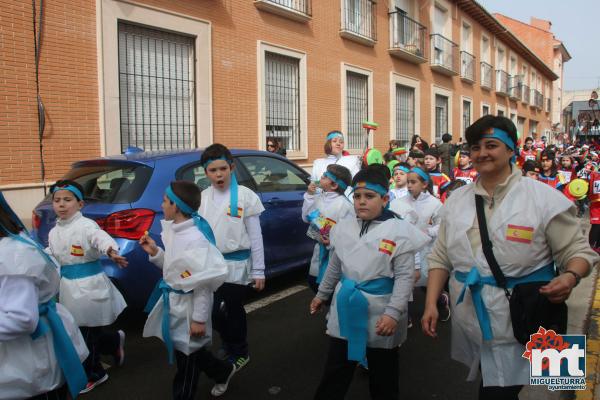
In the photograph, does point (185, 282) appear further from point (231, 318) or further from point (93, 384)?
point (93, 384)

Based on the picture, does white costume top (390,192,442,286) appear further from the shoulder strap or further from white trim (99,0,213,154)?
white trim (99,0,213,154)

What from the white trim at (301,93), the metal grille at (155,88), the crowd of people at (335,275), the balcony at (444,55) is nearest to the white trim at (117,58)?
the metal grille at (155,88)

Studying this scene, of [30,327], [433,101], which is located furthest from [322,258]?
[433,101]

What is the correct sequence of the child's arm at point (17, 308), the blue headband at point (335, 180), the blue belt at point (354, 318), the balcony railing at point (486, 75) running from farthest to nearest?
the balcony railing at point (486, 75), the blue headband at point (335, 180), the blue belt at point (354, 318), the child's arm at point (17, 308)

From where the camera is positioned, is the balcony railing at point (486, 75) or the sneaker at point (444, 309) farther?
the balcony railing at point (486, 75)

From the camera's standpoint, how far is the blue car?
13.5 ft

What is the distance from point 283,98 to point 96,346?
9245 millimetres

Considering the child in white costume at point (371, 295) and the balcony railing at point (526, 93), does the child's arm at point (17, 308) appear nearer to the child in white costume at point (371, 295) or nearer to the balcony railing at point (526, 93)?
the child in white costume at point (371, 295)

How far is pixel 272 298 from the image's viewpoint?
17.7ft

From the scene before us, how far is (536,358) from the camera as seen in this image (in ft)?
7.19

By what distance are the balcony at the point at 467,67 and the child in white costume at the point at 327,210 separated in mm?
20452

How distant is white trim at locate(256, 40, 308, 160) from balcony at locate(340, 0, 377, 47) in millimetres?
2162

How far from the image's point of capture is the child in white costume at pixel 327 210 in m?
3.91

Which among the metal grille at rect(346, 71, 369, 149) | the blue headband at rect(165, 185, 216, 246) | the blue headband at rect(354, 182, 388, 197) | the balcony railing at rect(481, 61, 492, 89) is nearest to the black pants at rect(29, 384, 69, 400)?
the blue headband at rect(165, 185, 216, 246)
